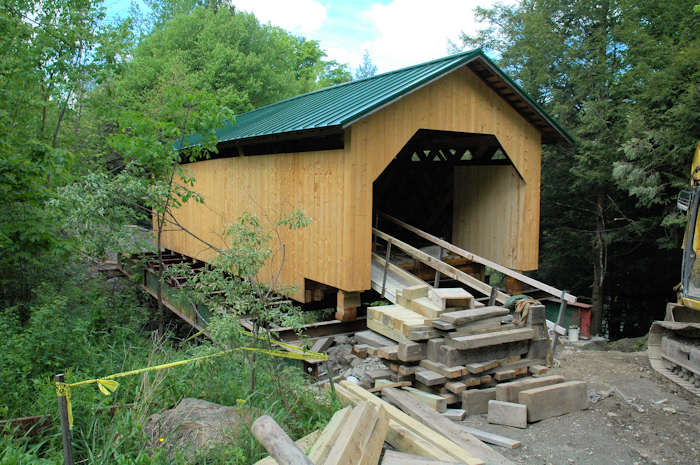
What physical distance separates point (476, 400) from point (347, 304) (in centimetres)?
353

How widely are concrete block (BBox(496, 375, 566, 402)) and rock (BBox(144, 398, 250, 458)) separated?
290cm

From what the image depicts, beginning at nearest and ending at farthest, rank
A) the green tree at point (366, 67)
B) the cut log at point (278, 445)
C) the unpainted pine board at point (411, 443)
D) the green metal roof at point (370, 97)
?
the cut log at point (278, 445), the unpainted pine board at point (411, 443), the green metal roof at point (370, 97), the green tree at point (366, 67)

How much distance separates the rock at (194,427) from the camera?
12.4 feet

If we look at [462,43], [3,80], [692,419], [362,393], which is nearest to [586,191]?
[462,43]

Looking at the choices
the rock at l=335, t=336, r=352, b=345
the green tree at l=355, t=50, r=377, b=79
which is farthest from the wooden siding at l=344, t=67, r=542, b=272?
the green tree at l=355, t=50, r=377, b=79

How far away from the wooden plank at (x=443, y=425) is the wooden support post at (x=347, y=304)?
3.16 m

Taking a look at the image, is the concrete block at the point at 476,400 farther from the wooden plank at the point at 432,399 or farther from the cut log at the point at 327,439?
the cut log at the point at 327,439

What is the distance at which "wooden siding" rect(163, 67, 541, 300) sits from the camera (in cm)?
824

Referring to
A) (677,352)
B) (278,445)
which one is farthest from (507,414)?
(677,352)

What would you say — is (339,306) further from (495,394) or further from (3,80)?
(3,80)

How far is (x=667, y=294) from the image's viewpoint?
59.2 ft

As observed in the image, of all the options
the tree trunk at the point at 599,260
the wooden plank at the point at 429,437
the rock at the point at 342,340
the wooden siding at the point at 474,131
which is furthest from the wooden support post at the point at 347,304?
the tree trunk at the point at 599,260

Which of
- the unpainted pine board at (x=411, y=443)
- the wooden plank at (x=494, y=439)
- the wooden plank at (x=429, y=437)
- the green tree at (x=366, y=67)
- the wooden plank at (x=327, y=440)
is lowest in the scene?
the wooden plank at (x=494, y=439)

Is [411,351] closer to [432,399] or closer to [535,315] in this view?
[432,399]
